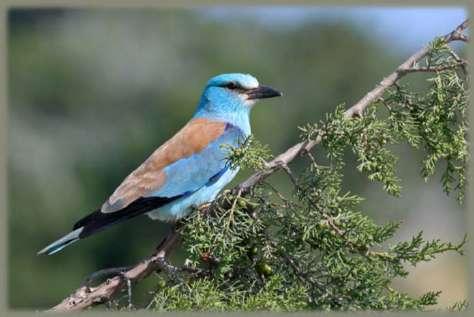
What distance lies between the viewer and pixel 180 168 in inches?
205

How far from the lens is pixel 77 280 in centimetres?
1283

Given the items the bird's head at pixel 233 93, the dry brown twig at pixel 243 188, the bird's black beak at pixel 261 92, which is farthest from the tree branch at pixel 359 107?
the bird's head at pixel 233 93

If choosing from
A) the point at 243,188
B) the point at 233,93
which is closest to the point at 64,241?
the point at 243,188

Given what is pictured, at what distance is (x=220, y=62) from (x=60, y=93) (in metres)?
3.21

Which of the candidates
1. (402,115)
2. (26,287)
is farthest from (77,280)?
(402,115)

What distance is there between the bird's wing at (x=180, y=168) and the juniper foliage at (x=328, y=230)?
1055 mm

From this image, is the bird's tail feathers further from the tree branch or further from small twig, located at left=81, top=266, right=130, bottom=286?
the tree branch

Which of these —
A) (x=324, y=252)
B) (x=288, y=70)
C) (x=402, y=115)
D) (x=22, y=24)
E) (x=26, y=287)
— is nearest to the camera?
(x=324, y=252)

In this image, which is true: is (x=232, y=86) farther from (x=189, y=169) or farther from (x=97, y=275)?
(x=97, y=275)

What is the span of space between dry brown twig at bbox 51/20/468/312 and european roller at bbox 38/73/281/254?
0.81 m

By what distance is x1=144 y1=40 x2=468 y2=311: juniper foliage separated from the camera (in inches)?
139

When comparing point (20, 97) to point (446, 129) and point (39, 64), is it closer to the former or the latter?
point (39, 64)

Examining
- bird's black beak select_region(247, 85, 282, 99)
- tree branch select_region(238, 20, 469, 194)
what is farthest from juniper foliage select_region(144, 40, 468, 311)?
bird's black beak select_region(247, 85, 282, 99)

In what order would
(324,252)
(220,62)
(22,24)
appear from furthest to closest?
(22,24) → (220,62) → (324,252)
